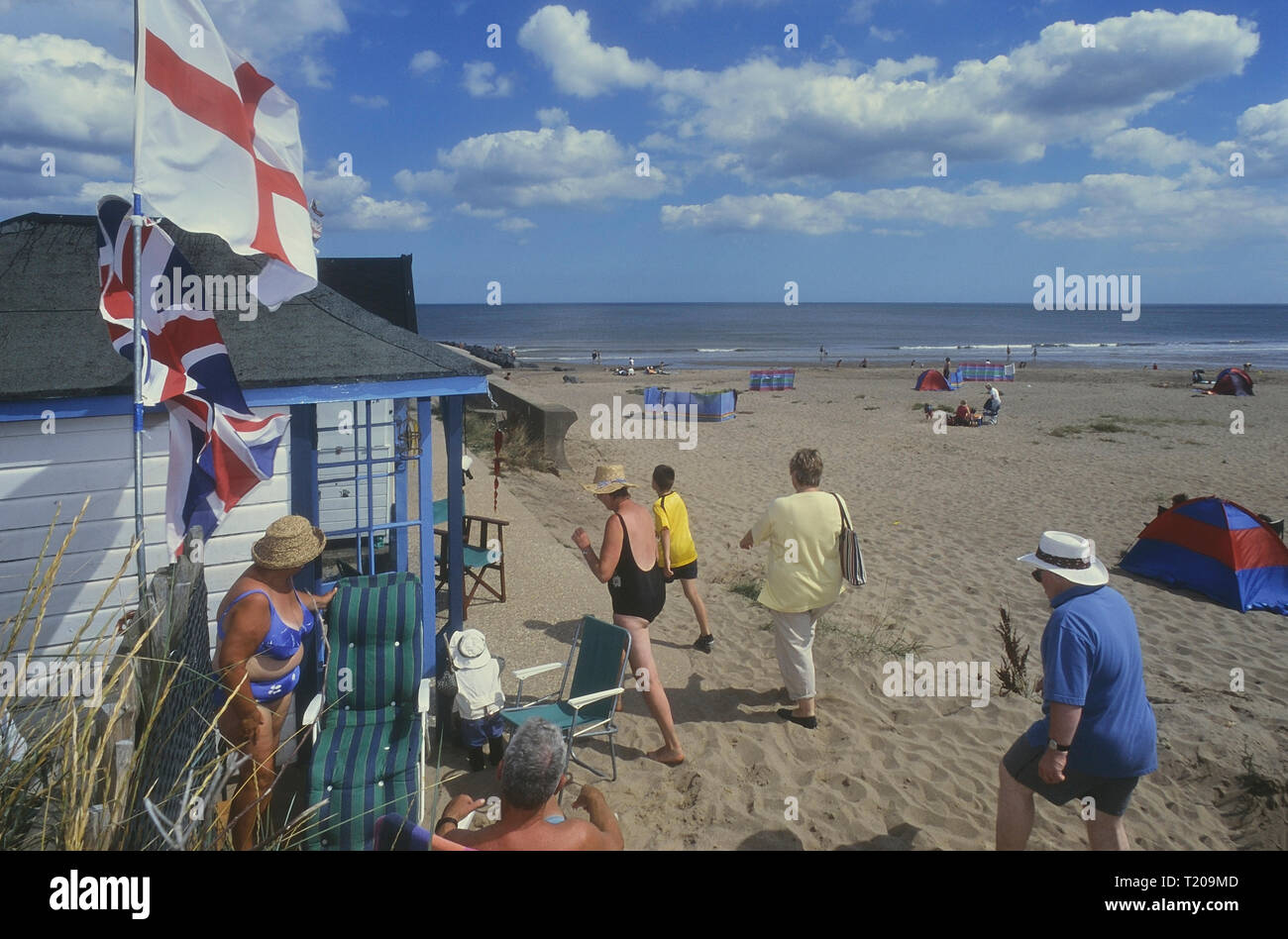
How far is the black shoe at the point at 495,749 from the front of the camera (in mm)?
4742

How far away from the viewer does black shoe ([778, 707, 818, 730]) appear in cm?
550

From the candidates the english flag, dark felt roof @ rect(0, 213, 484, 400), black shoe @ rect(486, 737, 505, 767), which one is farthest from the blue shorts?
the english flag

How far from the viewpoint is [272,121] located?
4.16 m

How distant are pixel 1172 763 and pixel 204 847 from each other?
560cm

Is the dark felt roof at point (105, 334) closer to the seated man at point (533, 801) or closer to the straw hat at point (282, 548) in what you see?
the straw hat at point (282, 548)

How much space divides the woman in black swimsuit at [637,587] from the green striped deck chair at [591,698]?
0.42 ft

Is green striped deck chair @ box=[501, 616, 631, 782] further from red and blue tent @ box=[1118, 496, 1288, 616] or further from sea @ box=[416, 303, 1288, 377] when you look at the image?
sea @ box=[416, 303, 1288, 377]

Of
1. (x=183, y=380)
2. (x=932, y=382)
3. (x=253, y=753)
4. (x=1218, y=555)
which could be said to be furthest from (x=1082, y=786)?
(x=932, y=382)

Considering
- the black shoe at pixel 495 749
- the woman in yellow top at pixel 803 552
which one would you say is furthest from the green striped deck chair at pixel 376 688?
the woman in yellow top at pixel 803 552

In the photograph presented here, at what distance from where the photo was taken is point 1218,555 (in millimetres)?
8812

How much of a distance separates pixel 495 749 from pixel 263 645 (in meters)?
1.62

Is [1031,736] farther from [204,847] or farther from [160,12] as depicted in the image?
[160,12]

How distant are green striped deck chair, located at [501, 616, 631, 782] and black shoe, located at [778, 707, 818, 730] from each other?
1300 mm
